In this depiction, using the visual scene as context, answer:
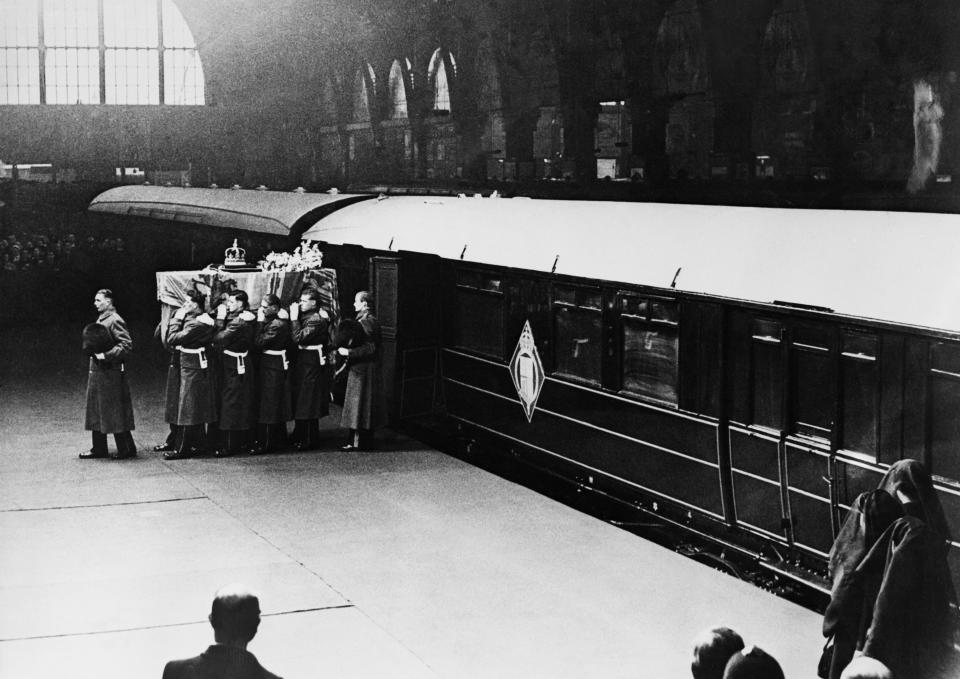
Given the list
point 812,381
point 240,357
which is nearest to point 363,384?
point 240,357

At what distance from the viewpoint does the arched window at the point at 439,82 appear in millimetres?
18334

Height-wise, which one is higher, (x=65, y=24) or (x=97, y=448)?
(x=65, y=24)

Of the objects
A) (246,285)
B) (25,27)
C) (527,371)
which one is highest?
(25,27)

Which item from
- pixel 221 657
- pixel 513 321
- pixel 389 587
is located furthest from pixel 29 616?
pixel 513 321

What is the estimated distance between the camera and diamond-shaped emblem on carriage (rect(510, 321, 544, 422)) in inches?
449

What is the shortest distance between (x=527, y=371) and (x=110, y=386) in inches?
156

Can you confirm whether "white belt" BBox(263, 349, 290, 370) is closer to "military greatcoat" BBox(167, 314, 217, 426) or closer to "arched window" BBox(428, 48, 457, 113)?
"military greatcoat" BBox(167, 314, 217, 426)

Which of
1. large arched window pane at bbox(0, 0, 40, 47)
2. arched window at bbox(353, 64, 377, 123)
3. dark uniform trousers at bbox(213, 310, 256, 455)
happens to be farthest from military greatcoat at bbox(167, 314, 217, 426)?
large arched window pane at bbox(0, 0, 40, 47)

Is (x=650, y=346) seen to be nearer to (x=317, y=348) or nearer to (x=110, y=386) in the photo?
(x=317, y=348)

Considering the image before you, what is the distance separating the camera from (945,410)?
6477mm

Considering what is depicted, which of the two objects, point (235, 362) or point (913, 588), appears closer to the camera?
point (913, 588)

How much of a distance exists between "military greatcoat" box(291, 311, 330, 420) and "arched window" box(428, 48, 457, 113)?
6996mm

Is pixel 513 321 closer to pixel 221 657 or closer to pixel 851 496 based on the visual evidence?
pixel 851 496

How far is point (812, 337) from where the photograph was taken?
756cm
